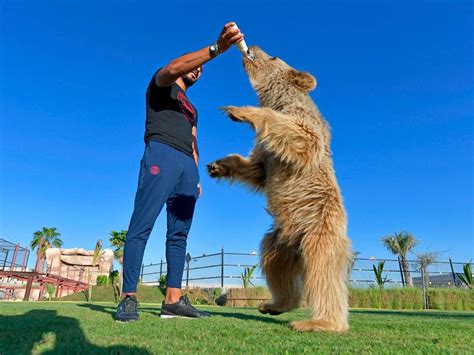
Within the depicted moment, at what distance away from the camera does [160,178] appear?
3811 millimetres

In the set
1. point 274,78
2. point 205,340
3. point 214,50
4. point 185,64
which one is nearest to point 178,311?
point 205,340

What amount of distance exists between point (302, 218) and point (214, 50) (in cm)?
178

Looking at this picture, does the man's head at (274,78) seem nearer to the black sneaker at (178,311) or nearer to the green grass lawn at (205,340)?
the black sneaker at (178,311)

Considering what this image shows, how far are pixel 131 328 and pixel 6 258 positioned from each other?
2249 cm

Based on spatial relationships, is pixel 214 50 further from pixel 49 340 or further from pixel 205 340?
pixel 49 340

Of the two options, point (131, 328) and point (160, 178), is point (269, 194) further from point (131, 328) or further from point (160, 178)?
point (131, 328)

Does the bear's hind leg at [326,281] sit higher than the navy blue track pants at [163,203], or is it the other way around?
the navy blue track pants at [163,203]

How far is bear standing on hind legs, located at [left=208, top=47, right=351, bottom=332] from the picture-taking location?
10.3 feet

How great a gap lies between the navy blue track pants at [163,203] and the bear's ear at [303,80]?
1.60m

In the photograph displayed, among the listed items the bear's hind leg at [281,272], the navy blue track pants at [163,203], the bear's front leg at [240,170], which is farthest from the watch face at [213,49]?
the bear's hind leg at [281,272]

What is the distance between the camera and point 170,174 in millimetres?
3906

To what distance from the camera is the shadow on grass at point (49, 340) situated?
1.85 meters

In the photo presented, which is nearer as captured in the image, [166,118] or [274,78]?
[166,118]

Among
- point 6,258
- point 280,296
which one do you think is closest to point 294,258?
point 280,296
